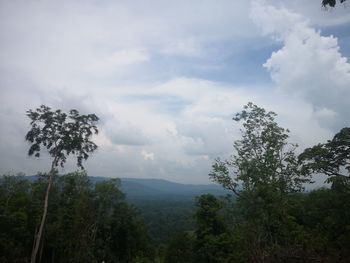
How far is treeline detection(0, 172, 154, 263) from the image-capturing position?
28.3 meters

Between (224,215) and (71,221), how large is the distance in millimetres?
19747

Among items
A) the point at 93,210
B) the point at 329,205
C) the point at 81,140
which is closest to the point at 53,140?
the point at 81,140

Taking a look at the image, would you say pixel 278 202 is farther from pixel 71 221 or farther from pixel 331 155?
pixel 71 221

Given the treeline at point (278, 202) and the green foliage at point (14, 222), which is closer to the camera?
the treeline at point (278, 202)

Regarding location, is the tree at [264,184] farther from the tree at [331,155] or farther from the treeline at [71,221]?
the treeline at [71,221]

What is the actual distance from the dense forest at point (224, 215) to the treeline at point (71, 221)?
10cm

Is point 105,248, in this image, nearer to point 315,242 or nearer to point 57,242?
point 57,242

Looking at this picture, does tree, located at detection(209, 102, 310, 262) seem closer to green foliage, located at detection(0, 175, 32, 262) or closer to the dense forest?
the dense forest

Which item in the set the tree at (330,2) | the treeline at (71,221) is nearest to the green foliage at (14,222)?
the treeline at (71,221)

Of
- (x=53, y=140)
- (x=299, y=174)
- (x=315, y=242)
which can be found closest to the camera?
(x=315, y=242)

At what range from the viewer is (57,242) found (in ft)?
107

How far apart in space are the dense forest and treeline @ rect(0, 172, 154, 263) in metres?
0.10

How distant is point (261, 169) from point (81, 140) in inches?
561

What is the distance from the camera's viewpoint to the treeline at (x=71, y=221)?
28312 mm
